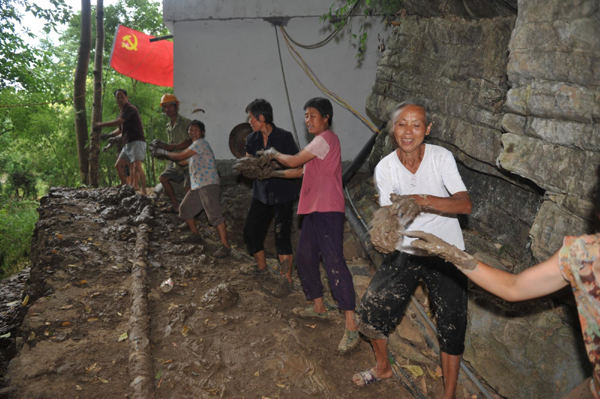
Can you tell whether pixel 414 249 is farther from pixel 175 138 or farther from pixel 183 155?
pixel 175 138

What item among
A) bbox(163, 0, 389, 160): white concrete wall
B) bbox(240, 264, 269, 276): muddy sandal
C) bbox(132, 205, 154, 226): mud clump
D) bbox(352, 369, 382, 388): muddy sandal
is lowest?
bbox(240, 264, 269, 276): muddy sandal

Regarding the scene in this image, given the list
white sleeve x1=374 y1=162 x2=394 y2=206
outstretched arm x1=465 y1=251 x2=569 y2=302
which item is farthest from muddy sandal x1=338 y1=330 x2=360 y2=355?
outstretched arm x1=465 y1=251 x2=569 y2=302

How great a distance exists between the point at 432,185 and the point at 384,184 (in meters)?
0.31

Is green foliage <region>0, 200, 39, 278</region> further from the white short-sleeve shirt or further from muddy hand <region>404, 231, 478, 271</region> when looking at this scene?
muddy hand <region>404, 231, 478, 271</region>

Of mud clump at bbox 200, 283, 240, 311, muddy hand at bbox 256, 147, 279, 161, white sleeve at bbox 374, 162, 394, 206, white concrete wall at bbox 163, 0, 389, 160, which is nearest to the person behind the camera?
white sleeve at bbox 374, 162, 394, 206

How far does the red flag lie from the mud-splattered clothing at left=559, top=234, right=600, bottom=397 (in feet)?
31.5

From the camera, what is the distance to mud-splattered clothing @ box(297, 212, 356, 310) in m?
3.48

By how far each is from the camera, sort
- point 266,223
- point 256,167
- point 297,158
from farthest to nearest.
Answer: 1. point 266,223
2. point 256,167
3. point 297,158

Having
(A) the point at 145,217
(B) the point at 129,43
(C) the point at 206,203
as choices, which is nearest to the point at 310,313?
(C) the point at 206,203

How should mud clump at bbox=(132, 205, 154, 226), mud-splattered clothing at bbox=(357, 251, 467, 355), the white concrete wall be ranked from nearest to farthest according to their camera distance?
mud-splattered clothing at bbox=(357, 251, 467, 355), mud clump at bbox=(132, 205, 154, 226), the white concrete wall

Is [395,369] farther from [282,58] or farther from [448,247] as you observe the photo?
[282,58]

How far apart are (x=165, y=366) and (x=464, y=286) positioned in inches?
92.2

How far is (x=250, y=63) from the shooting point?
26.5ft

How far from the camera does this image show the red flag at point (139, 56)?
30.2 ft
